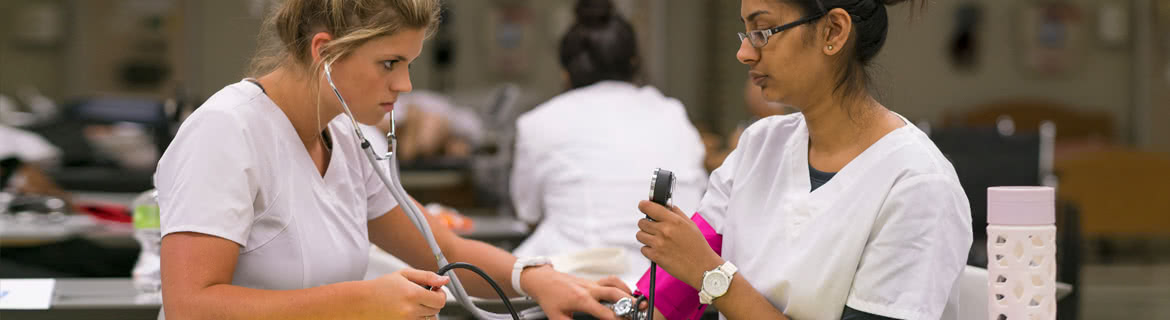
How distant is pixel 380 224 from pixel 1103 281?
5.02 m

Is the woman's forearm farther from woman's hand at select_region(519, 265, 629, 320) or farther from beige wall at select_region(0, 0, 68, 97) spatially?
beige wall at select_region(0, 0, 68, 97)

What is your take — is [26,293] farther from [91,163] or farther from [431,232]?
[91,163]

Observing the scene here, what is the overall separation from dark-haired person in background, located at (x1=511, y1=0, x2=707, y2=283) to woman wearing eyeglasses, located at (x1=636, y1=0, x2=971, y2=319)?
1.16 m

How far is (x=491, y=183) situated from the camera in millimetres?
4449

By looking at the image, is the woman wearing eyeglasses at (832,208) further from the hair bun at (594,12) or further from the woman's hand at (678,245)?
the hair bun at (594,12)

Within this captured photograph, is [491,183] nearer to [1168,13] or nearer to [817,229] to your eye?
[817,229]

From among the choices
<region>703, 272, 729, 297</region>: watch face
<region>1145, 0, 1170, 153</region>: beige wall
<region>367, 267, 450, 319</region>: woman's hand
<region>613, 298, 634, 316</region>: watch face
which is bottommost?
<region>1145, 0, 1170, 153</region>: beige wall

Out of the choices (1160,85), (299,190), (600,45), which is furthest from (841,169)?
(1160,85)

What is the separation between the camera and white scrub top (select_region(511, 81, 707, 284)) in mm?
2617

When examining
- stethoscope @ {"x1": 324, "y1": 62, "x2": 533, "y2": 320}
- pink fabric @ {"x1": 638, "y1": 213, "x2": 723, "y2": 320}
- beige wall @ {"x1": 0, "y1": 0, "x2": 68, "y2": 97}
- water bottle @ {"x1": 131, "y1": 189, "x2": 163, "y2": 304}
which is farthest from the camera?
beige wall @ {"x1": 0, "y1": 0, "x2": 68, "y2": 97}

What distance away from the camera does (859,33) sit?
4.46 ft

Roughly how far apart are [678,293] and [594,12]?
1.35 m

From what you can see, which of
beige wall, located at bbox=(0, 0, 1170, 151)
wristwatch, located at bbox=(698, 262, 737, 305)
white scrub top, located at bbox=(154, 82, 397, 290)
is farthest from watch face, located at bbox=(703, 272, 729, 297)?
beige wall, located at bbox=(0, 0, 1170, 151)

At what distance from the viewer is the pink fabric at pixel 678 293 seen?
1.53 m
